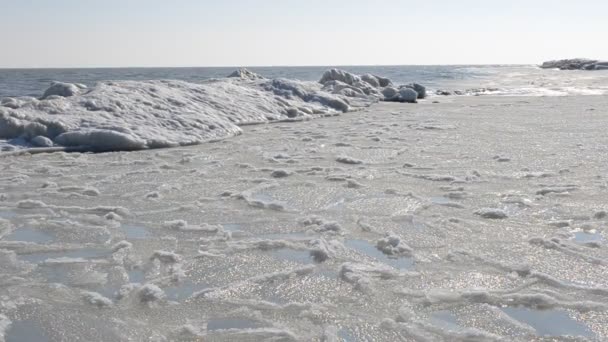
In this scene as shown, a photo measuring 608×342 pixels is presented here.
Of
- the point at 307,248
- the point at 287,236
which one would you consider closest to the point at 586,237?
the point at 307,248

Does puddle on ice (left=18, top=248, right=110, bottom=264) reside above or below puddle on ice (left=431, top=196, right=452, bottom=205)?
below

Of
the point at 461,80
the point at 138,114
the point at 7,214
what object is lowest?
the point at 7,214

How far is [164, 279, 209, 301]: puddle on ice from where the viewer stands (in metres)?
2.58

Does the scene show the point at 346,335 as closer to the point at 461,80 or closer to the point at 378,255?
the point at 378,255

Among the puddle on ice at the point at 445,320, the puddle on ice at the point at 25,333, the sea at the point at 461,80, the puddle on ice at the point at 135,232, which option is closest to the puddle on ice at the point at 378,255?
the puddle on ice at the point at 445,320

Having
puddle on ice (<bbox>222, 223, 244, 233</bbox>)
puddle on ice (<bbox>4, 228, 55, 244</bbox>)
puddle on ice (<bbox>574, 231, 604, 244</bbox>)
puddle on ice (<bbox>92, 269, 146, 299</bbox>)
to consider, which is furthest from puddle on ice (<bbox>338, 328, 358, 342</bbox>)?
puddle on ice (<bbox>4, 228, 55, 244</bbox>)

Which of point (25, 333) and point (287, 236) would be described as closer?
point (25, 333)

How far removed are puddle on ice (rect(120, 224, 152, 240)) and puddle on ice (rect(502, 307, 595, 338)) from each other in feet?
7.68

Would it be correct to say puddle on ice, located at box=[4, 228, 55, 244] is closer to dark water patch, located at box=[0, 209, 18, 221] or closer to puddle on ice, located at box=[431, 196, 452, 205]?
dark water patch, located at box=[0, 209, 18, 221]

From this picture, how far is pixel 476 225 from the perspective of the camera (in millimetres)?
3703

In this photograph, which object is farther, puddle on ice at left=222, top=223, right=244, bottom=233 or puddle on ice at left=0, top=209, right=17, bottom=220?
puddle on ice at left=0, top=209, right=17, bottom=220

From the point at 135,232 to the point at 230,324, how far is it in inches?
65.3

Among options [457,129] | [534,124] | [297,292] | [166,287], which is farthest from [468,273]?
[534,124]

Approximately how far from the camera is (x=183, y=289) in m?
2.67
